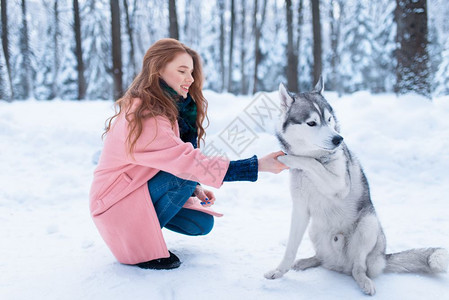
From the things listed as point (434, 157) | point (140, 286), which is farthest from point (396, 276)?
point (434, 157)

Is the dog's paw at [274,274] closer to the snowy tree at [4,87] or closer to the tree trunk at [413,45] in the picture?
the tree trunk at [413,45]

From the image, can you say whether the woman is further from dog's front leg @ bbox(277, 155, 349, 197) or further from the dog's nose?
the dog's nose

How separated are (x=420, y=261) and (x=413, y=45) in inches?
181

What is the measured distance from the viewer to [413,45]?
5305mm

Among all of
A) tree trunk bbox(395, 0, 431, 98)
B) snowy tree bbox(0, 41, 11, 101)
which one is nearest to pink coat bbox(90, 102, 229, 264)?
tree trunk bbox(395, 0, 431, 98)

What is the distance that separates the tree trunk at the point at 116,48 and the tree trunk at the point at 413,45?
611cm

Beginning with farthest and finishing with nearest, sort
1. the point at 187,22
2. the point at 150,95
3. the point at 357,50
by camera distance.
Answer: the point at 357,50, the point at 187,22, the point at 150,95

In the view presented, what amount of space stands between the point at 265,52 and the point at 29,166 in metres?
20.1

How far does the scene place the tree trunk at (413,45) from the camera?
523cm

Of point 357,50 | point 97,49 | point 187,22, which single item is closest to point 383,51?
point 357,50

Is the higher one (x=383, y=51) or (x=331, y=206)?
(x=383, y=51)

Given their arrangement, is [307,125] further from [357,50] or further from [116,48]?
[357,50]

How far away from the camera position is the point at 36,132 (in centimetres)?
574

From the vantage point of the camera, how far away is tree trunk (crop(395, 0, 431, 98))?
523cm
